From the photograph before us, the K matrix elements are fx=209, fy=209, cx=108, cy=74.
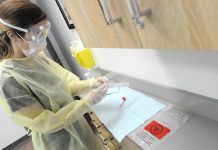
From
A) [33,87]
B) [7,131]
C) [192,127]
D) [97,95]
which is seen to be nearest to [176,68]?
[192,127]

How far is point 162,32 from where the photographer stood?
477mm

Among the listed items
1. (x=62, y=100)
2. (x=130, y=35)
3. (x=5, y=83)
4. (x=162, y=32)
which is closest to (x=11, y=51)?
(x=5, y=83)

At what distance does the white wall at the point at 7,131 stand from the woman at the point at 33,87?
2.05m

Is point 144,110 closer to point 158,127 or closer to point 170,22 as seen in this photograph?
point 158,127

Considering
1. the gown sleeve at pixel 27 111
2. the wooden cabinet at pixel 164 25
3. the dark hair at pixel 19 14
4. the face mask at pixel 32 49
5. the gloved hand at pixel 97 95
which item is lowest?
the gloved hand at pixel 97 95

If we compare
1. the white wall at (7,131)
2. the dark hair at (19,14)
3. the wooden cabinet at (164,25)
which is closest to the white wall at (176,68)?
the wooden cabinet at (164,25)

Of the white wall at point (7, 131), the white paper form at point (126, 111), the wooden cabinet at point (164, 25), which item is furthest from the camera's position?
the white wall at point (7, 131)

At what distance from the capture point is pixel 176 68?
3.28 feet

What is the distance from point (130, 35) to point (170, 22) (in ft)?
0.55

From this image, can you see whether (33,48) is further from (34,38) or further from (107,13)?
(107,13)

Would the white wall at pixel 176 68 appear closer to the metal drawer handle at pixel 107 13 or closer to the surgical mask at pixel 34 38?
the metal drawer handle at pixel 107 13

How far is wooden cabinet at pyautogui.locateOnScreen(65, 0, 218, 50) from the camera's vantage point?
14.4 inches

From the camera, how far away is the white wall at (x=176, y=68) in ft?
2.77

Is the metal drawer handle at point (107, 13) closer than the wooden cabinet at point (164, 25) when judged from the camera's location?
No
